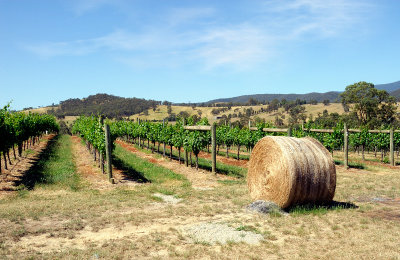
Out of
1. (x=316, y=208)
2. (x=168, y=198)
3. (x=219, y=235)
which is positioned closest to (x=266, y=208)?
(x=316, y=208)

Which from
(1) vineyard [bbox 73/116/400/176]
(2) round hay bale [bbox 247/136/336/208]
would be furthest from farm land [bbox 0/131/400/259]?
(1) vineyard [bbox 73/116/400/176]

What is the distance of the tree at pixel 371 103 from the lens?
53.8 meters

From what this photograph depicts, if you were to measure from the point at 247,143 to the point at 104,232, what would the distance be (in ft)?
64.4

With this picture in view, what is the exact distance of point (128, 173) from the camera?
59.7 ft

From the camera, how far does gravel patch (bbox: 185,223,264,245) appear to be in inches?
276

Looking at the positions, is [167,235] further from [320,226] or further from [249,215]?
[320,226]

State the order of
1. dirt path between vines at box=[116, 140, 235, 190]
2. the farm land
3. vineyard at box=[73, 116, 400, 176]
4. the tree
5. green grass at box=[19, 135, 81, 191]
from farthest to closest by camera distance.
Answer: the tree < vineyard at box=[73, 116, 400, 176] < dirt path between vines at box=[116, 140, 235, 190] < green grass at box=[19, 135, 81, 191] < the farm land

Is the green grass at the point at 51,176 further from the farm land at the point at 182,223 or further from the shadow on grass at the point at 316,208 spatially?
the shadow on grass at the point at 316,208

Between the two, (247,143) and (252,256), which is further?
(247,143)

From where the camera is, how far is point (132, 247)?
6.68 m

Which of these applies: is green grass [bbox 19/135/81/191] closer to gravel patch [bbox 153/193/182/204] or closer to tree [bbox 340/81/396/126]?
gravel patch [bbox 153/193/182/204]

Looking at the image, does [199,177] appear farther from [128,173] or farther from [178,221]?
[178,221]

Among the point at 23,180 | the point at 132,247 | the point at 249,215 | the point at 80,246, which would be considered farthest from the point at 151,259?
the point at 23,180

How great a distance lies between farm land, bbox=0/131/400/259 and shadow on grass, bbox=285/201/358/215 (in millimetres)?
51
